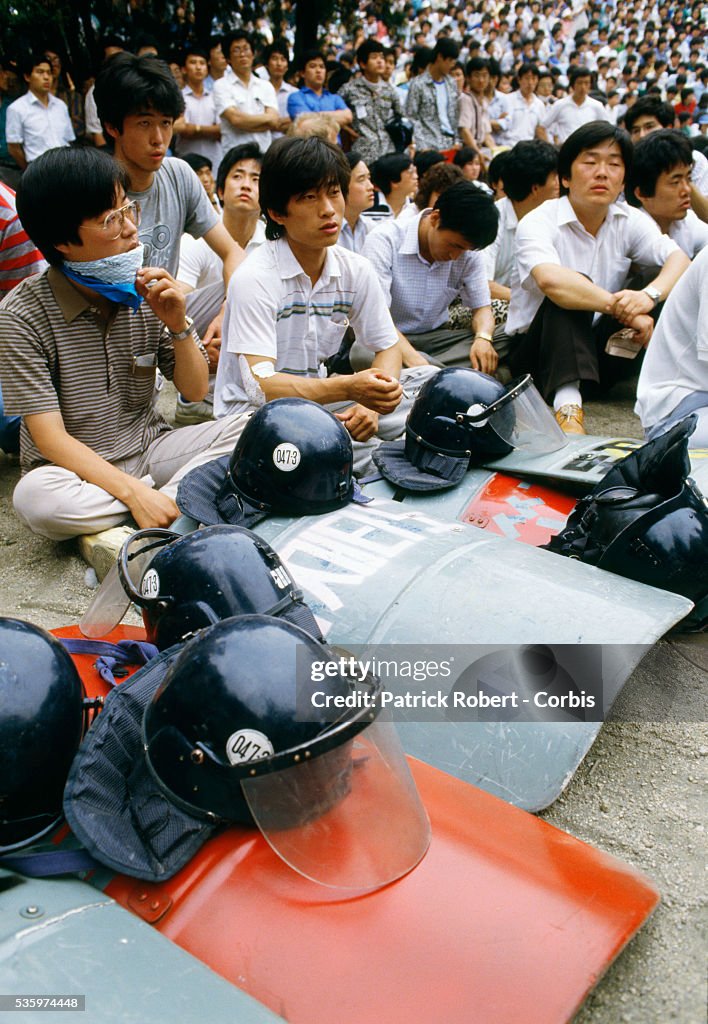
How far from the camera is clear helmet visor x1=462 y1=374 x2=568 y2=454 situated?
3252 millimetres

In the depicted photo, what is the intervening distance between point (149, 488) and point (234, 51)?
229 inches

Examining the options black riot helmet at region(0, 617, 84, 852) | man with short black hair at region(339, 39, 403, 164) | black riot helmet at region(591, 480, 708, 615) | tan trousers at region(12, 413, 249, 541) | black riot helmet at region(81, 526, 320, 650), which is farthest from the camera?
man with short black hair at region(339, 39, 403, 164)

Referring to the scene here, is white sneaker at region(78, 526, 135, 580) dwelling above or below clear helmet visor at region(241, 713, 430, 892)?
below

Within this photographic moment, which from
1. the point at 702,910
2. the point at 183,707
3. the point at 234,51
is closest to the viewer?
the point at 183,707

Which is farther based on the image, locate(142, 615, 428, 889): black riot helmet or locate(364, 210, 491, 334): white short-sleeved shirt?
locate(364, 210, 491, 334): white short-sleeved shirt

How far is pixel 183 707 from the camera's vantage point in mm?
1670

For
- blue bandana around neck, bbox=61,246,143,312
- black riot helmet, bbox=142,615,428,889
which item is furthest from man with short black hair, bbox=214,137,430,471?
black riot helmet, bbox=142,615,428,889

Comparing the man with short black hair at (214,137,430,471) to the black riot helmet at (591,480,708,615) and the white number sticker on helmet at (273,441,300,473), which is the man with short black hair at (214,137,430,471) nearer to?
the white number sticker on helmet at (273,441,300,473)

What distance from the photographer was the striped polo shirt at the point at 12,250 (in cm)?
412

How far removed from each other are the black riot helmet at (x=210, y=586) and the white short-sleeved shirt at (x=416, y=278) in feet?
8.84

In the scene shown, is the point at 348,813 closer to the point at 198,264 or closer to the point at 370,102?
the point at 198,264

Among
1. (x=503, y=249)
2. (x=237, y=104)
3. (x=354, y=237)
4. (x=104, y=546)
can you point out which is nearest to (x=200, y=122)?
(x=237, y=104)

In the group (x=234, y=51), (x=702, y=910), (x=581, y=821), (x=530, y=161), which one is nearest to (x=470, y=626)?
(x=581, y=821)

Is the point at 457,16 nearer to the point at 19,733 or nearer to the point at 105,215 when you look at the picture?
the point at 105,215
